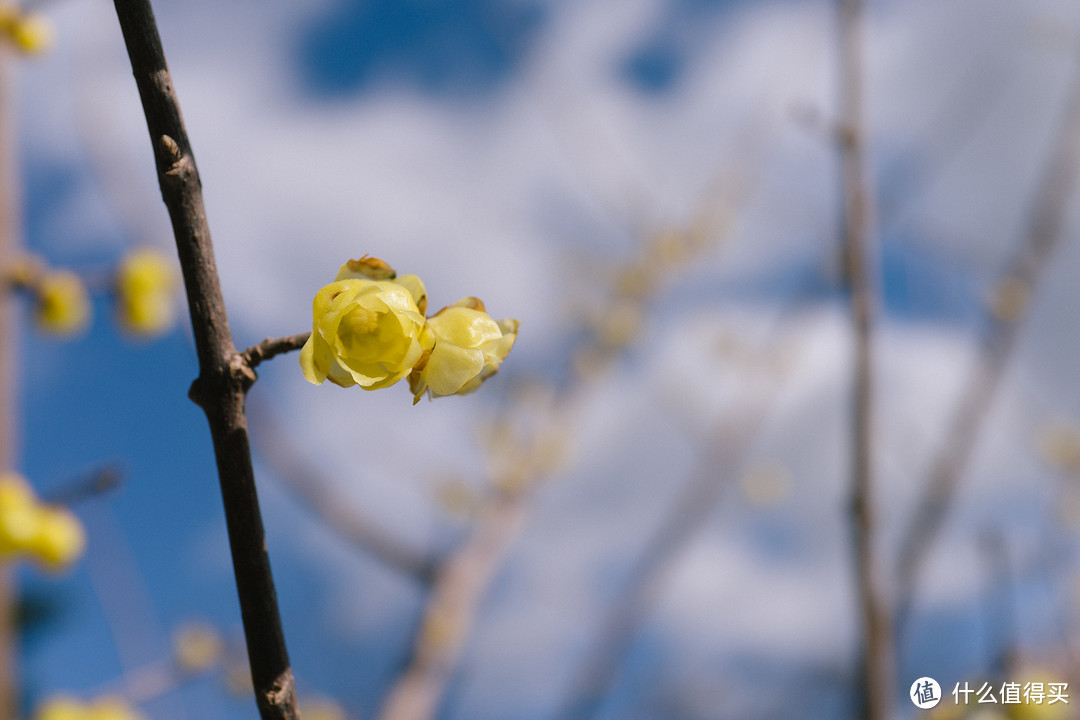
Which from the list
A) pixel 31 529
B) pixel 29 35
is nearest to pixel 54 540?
pixel 31 529

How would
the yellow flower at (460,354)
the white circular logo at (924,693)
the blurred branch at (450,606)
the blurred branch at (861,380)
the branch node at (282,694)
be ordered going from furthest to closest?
the blurred branch at (450,606) → the white circular logo at (924,693) → the blurred branch at (861,380) → the yellow flower at (460,354) → the branch node at (282,694)

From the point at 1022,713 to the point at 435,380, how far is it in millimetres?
1800

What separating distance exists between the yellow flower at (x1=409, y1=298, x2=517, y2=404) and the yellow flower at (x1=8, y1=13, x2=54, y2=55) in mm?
1492

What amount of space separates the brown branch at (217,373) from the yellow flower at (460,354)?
173 mm

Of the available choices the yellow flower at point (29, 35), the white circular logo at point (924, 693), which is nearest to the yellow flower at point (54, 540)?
the yellow flower at point (29, 35)

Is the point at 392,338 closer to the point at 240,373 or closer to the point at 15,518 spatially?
A: the point at 240,373

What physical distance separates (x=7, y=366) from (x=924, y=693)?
2530mm

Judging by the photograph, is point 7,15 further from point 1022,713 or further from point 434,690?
point 434,690

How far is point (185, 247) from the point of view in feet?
1.82

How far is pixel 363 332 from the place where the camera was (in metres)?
0.66

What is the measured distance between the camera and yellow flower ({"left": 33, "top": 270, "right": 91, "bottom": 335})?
204 centimetres

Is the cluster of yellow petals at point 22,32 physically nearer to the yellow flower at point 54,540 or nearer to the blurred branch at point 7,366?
the blurred branch at point 7,366

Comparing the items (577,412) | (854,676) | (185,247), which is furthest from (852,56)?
(577,412)

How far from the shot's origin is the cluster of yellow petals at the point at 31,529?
5.97 ft
